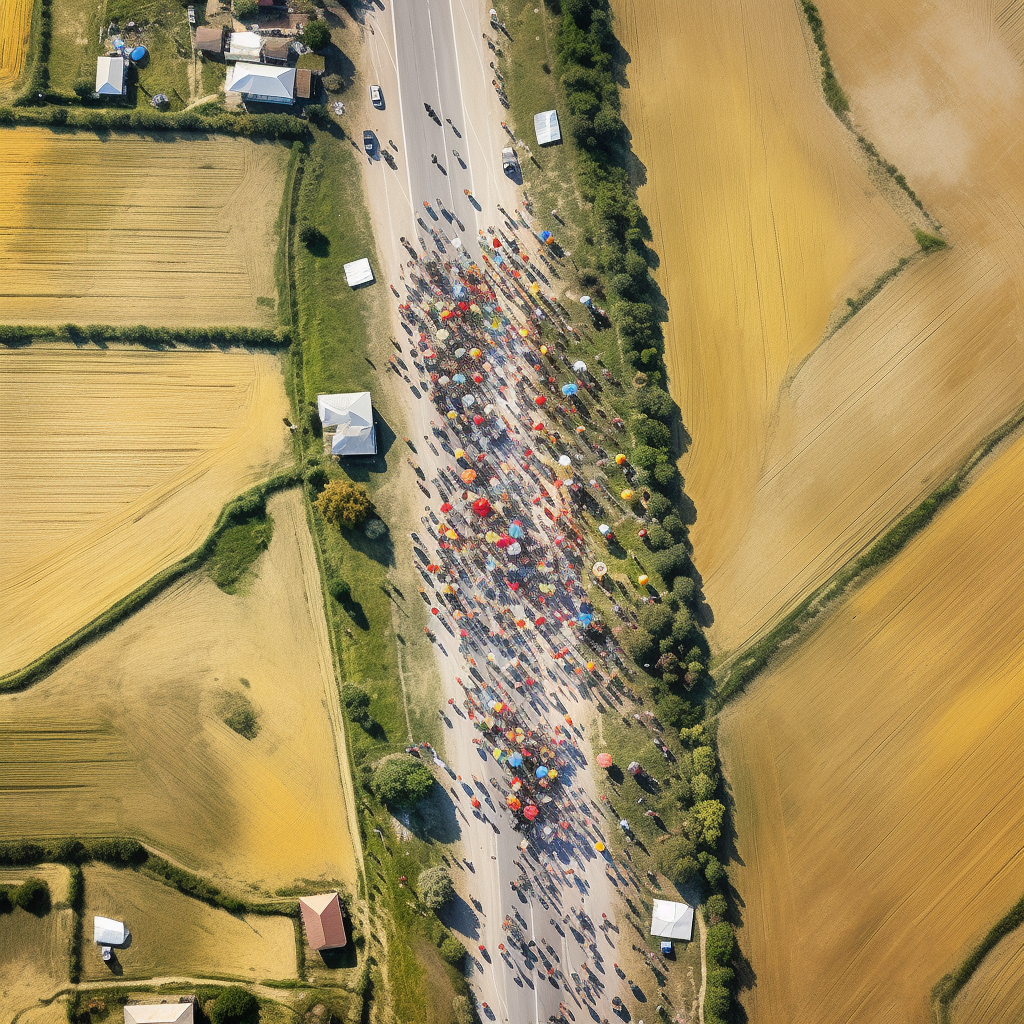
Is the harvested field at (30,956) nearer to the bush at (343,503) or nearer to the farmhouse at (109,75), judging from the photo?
the bush at (343,503)

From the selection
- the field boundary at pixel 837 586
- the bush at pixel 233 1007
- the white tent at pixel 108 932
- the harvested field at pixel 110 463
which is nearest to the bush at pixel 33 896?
the white tent at pixel 108 932

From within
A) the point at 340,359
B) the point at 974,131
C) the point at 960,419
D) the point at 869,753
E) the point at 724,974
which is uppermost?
the point at 974,131

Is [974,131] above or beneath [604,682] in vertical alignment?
above

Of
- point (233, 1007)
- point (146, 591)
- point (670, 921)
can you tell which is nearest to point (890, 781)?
point (670, 921)

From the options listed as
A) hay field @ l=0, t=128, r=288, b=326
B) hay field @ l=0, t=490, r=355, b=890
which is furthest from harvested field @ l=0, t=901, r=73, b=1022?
hay field @ l=0, t=128, r=288, b=326

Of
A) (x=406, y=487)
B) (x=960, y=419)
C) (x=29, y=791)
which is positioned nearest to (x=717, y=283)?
(x=960, y=419)

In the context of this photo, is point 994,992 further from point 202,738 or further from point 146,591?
point 146,591

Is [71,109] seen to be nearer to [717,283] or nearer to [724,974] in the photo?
[717,283]
